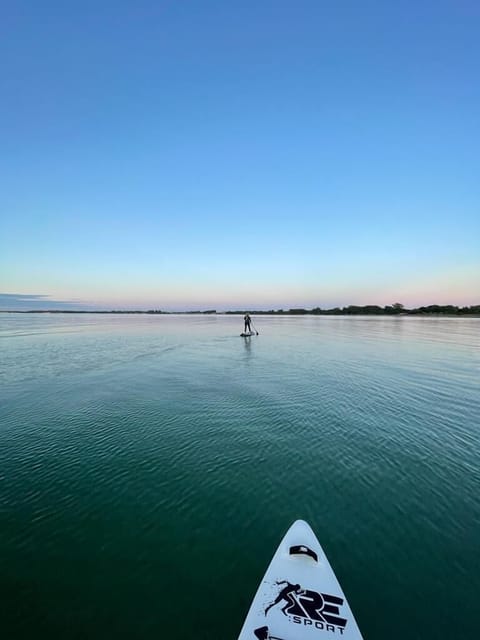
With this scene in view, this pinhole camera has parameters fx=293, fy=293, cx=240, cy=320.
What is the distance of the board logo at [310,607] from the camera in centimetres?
446

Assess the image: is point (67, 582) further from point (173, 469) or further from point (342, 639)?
point (342, 639)

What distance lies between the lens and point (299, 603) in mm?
4820

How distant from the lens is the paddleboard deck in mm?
4324

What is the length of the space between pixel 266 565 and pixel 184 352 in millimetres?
27959

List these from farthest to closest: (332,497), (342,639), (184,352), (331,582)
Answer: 1. (184,352)
2. (332,497)
3. (331,582)
4. (342,639)

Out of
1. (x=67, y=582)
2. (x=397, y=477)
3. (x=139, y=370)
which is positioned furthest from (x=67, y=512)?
(x=139, y=370)

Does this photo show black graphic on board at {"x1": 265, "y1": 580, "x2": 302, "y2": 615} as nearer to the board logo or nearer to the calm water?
the board logo

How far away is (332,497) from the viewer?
26.8 ft

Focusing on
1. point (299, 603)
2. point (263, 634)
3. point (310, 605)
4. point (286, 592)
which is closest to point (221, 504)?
point (286, 592)

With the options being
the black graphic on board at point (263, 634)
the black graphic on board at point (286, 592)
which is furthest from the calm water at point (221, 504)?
the black graphic on board at point (286, 592)

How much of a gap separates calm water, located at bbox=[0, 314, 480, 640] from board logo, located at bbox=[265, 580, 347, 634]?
2.15 ft

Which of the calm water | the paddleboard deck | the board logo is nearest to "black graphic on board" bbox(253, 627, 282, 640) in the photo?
the paddleboard deck

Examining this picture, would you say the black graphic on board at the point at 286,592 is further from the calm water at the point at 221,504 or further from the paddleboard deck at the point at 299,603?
the calm water at the point at 221,504

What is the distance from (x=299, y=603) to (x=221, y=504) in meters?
3.38
